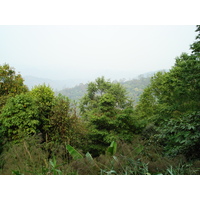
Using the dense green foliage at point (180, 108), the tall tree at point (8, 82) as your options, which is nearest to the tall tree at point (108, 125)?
the dense green foliage at point (180, 108)

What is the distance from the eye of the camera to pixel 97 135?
9008mm

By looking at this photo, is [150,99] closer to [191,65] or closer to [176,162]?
[191,65]

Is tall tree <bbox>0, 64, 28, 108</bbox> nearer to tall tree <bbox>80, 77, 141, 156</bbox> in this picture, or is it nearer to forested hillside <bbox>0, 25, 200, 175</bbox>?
forested hillside <bbox>0, 25, 200, 175</bbox>

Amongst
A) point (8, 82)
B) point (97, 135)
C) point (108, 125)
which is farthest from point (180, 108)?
point (8, 82)

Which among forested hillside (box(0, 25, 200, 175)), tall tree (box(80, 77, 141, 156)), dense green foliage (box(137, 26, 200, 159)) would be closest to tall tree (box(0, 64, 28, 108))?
forested hillside (box(0, 25, 200, 175))

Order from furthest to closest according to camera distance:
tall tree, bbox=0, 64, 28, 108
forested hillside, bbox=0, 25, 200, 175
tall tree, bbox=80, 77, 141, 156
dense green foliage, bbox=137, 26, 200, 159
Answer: tall tree, bbox=0, 64, 28, 108 → tall tree, bbox=80, 77, 141, 156 → dense green foliage, bbox=137, 26, 200, 159 → forested hillside, bbox=0, 25, 200, 175

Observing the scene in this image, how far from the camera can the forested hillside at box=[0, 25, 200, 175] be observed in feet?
7.60

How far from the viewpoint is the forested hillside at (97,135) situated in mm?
2317

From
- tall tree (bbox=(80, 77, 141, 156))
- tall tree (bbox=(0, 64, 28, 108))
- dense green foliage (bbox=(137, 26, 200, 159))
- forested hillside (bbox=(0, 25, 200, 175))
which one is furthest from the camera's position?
tall tree (bbox=(0, 64, 28, 108))

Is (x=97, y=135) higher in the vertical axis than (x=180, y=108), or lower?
lower

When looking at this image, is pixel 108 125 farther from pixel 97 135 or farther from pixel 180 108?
pixel 180 108
